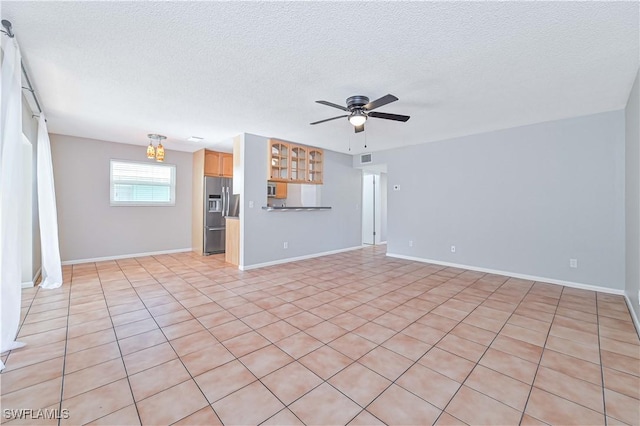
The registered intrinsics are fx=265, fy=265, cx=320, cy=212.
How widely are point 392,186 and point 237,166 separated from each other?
10.8 ft

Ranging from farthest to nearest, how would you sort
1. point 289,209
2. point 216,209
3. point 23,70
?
point 216,209 < point 289,209 < point 23,70

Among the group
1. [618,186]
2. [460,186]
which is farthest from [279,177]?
[618,186]

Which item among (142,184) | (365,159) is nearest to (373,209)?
(365,159)

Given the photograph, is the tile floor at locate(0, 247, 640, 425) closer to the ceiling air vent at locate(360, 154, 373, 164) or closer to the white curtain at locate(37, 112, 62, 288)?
the white curtain at locate(37, 112, 62, 288)

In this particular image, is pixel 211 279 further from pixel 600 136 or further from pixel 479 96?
pixel 600 136

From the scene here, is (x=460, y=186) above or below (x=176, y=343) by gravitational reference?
above

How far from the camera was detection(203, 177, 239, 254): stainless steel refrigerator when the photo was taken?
→ 5.94 meters

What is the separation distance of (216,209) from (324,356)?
4.88m

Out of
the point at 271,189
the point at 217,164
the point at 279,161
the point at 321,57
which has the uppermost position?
the point at 321,57

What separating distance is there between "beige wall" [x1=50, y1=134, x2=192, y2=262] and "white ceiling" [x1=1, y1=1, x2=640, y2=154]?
141 cm

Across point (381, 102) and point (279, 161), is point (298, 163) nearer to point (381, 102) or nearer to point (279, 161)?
point (279, 161)

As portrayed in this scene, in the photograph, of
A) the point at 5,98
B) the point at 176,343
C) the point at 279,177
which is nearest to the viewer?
the point at 5,98

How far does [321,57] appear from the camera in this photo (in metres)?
2.25

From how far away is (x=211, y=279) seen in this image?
4.07 metres
